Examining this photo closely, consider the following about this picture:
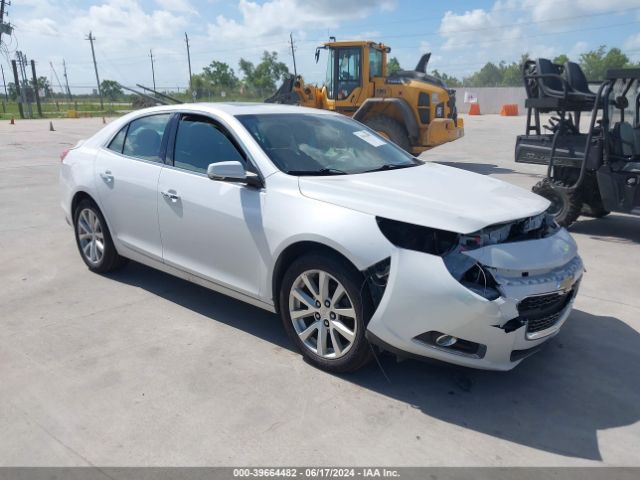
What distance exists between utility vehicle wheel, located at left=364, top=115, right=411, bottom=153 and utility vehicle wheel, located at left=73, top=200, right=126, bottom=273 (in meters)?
8.89

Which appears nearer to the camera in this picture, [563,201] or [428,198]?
[428,198]

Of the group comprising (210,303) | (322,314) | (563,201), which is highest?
(322,314)

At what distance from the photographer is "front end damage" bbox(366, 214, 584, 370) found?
3.00m

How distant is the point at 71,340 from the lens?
404 centimetres

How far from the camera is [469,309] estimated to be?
297 cm

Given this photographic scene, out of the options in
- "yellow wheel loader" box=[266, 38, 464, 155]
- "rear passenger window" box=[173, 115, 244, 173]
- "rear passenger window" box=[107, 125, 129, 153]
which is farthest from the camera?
"yellow wheel loader" box=[266, 38, 464, 155]

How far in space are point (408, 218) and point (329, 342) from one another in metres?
0.97

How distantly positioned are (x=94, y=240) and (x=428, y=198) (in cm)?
341

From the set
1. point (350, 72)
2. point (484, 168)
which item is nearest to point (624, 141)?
point (484, 168)

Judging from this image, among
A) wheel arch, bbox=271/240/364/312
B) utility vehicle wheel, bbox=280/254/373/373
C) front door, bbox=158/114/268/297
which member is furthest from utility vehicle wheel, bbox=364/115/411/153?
utility vehicle wheel, bbox=280/254/373/373

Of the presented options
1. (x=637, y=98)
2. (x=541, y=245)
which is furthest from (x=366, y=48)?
(x=541, y=245)

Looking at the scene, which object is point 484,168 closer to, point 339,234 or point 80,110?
point 339,234

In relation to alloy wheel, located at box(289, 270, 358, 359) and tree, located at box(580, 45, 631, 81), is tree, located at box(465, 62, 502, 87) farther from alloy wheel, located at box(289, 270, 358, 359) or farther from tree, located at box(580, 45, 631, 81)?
alloy wheel, located at box(289, 270, 358, 359)

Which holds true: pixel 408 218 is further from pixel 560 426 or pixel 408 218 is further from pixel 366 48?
pixel 366 48
